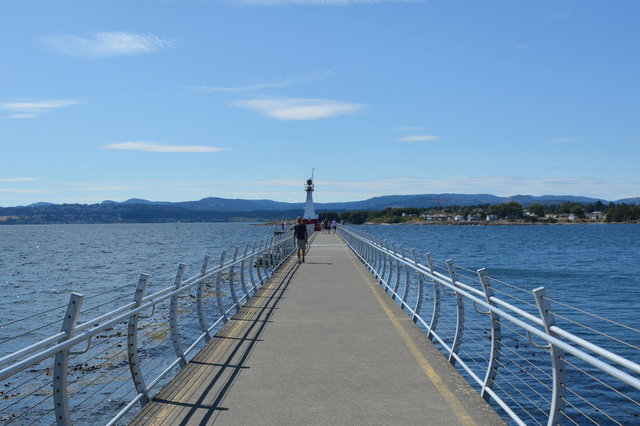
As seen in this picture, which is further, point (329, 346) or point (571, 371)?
point (571, 371)

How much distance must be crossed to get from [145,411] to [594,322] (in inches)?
815

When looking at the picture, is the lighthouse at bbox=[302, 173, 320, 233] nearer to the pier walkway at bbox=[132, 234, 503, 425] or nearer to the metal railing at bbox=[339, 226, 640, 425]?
the metal railing at bbox=[339, 226, 640, 425]

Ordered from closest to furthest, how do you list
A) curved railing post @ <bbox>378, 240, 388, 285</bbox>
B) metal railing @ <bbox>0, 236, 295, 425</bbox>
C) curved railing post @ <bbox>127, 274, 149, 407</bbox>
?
metal railing @ <bbox>0, 236, 295, 425</bbox>
curved railing post @ <bbox>127, 274, 149, 407</bbox>
curved railing post @ <bbox>378, 240, 388, 285</bbox>

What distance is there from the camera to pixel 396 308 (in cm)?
1290

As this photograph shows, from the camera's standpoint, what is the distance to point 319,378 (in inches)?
284

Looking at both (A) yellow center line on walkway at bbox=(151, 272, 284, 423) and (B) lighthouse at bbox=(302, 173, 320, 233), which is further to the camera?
(B) lighthouse at bbox=(302, 173, 320, 233)

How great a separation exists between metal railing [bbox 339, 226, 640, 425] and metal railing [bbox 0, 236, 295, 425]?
136 inches

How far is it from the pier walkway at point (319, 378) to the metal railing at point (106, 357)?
40 cm

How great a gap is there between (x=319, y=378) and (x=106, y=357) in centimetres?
957

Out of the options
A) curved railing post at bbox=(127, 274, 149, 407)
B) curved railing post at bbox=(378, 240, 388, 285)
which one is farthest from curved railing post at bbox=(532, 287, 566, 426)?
curved railing post at bbox=(378, 240, 388, 285)

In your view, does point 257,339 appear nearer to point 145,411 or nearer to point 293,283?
point 145,411

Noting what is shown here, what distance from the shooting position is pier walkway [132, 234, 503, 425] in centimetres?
591

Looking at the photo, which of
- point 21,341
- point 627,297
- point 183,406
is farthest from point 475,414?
point 627,297

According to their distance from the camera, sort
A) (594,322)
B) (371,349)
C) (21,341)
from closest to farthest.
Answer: (371,349), (21,341), (594,322)
